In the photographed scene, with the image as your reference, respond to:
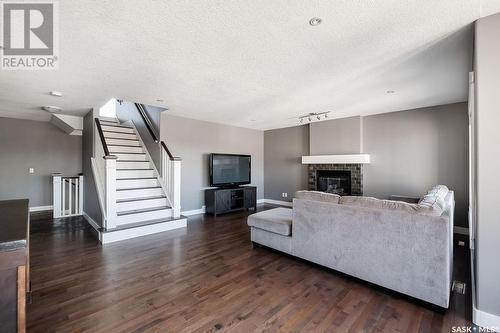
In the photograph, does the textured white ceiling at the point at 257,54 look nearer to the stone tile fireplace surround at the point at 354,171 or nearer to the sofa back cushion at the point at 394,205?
the sofa back cushion at the point at 394,205

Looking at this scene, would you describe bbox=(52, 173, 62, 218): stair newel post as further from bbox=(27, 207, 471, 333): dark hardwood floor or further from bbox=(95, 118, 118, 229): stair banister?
bbox=(95, 118, 118, 229): stair banister

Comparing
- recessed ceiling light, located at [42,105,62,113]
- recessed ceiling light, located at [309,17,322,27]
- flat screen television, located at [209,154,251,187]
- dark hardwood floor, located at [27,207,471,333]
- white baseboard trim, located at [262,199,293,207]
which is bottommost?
dark hardwood floor, located at [27,207,471,333]

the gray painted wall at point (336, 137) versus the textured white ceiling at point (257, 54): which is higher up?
the textured white ceiling at point (257, 54)

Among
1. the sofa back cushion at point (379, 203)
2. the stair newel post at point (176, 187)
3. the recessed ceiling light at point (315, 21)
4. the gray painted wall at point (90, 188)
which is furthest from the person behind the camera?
the stair newel post at point (176, 187)

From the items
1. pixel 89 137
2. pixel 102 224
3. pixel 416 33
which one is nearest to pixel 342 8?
pixel 416 33

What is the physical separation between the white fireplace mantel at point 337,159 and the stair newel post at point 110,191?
4.34m

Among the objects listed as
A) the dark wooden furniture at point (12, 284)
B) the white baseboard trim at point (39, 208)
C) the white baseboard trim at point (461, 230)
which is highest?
the dark wooden furniture at point (12, 284)

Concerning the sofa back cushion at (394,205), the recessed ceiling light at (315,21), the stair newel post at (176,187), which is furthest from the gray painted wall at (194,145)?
the recessed ceiling light at (315,21)

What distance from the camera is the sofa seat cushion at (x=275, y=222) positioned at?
9.58 feet

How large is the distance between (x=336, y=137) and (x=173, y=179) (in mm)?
3930

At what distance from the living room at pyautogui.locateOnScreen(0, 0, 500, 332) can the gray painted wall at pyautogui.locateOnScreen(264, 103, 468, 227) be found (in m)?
0.03

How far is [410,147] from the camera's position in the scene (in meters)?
4.72

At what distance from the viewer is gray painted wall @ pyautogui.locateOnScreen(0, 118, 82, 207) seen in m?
5.40

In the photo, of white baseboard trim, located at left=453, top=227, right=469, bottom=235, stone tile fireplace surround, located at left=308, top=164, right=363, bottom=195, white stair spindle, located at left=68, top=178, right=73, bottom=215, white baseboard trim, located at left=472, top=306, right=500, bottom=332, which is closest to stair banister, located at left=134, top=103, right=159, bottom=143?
white stair spindle, located at left=68, top=178, right=73, bottom=215
